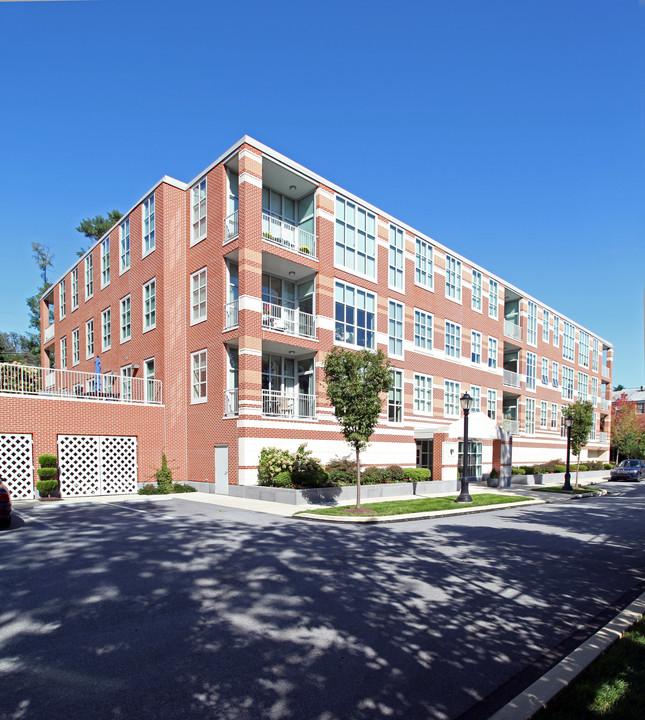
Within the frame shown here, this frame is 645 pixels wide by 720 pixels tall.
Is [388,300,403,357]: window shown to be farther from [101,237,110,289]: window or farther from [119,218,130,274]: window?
[101,237,110,289]: window

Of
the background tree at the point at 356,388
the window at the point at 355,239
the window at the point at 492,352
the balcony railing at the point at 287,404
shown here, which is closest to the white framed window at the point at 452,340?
the window at the point at 492,352

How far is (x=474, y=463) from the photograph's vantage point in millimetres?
31859

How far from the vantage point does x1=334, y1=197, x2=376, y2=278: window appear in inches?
975

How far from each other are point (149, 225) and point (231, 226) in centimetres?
605

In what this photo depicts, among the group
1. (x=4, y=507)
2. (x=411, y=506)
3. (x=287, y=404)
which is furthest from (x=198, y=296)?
(x=4, y=507)

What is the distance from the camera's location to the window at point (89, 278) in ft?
102

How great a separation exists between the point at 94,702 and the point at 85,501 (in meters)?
15.1

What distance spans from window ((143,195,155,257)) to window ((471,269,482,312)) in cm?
2202

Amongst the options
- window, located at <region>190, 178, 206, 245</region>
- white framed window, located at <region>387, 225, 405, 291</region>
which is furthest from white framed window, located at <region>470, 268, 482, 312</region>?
window, located at <region>190, 178, 206, 245</region>

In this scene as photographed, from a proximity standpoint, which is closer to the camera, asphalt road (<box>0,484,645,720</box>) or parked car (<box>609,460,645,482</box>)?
asphalt road (<box>0,484,645,720</box>)

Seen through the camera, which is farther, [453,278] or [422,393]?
[453,278]

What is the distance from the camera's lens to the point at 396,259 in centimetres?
2836

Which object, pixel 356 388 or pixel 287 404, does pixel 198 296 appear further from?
pixel 356 388

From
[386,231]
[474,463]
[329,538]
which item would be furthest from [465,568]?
[474,463]
